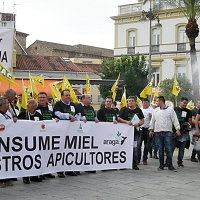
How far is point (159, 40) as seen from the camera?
46.8m

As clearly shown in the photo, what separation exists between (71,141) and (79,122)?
0.44 metres

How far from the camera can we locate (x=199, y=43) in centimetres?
4369

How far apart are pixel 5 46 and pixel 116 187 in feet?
11.1

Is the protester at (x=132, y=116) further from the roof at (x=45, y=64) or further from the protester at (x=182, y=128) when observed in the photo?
the roof at (x=45, y=64)

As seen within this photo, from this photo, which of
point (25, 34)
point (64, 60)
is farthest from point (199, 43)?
point (25, 34)

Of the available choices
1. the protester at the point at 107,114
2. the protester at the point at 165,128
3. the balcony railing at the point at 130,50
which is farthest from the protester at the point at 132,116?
the balcony railing at the point at 130,50

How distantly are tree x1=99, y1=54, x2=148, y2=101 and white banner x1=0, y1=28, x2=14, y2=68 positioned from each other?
1259 inches

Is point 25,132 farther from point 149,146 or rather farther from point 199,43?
A: point 199,43

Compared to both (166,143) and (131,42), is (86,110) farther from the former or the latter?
(131,42)

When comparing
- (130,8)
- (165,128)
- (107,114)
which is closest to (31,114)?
(107,114)

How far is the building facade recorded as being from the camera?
1773 inches

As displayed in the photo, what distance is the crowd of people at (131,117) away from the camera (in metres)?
8.48

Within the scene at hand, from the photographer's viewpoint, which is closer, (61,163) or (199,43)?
(61,163)

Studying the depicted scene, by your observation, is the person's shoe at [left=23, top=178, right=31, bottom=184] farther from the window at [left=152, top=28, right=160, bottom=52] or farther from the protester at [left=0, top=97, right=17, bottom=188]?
the window at [left=152, top=28, right=160, bottom=52]
